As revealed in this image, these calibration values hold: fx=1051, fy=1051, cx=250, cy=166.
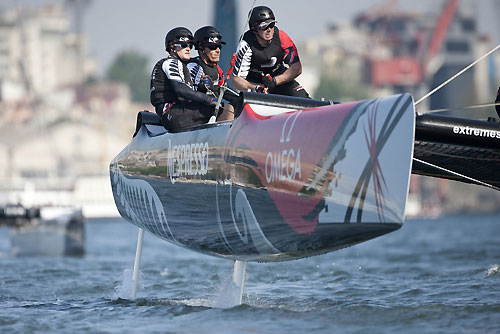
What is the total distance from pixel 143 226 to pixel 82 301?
0.74 m

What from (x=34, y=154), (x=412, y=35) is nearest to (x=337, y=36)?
(x=412, y=35)

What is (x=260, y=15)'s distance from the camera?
7.34 metres

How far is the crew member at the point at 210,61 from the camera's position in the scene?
7537 millimetres

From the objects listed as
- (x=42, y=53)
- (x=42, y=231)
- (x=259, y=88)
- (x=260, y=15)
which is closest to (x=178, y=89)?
(x=259, y=88)

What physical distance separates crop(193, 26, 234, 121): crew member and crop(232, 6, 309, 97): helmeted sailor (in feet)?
0.62

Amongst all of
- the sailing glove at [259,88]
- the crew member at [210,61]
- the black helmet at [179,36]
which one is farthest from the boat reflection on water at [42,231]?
the sailing glove at [259,88]

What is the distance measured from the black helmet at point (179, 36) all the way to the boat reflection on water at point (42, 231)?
34.3ft

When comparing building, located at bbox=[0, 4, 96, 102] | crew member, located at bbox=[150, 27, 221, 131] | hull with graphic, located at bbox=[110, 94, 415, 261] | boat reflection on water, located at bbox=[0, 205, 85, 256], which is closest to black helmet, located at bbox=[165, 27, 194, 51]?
crew member, located at bbox=[150, 27, 221, 131]

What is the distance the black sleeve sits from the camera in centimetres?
737

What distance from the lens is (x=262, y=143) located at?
20.2 feet

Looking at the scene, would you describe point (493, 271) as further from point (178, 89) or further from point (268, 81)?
point (178, 89)

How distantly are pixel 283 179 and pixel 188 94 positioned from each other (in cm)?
173

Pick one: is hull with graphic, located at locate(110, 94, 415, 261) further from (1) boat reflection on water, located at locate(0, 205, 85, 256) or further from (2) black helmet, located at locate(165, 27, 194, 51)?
(1) boat reflection on water, located at locate(0, 205, 85, 256)

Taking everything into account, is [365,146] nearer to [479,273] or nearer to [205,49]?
[205,49]
